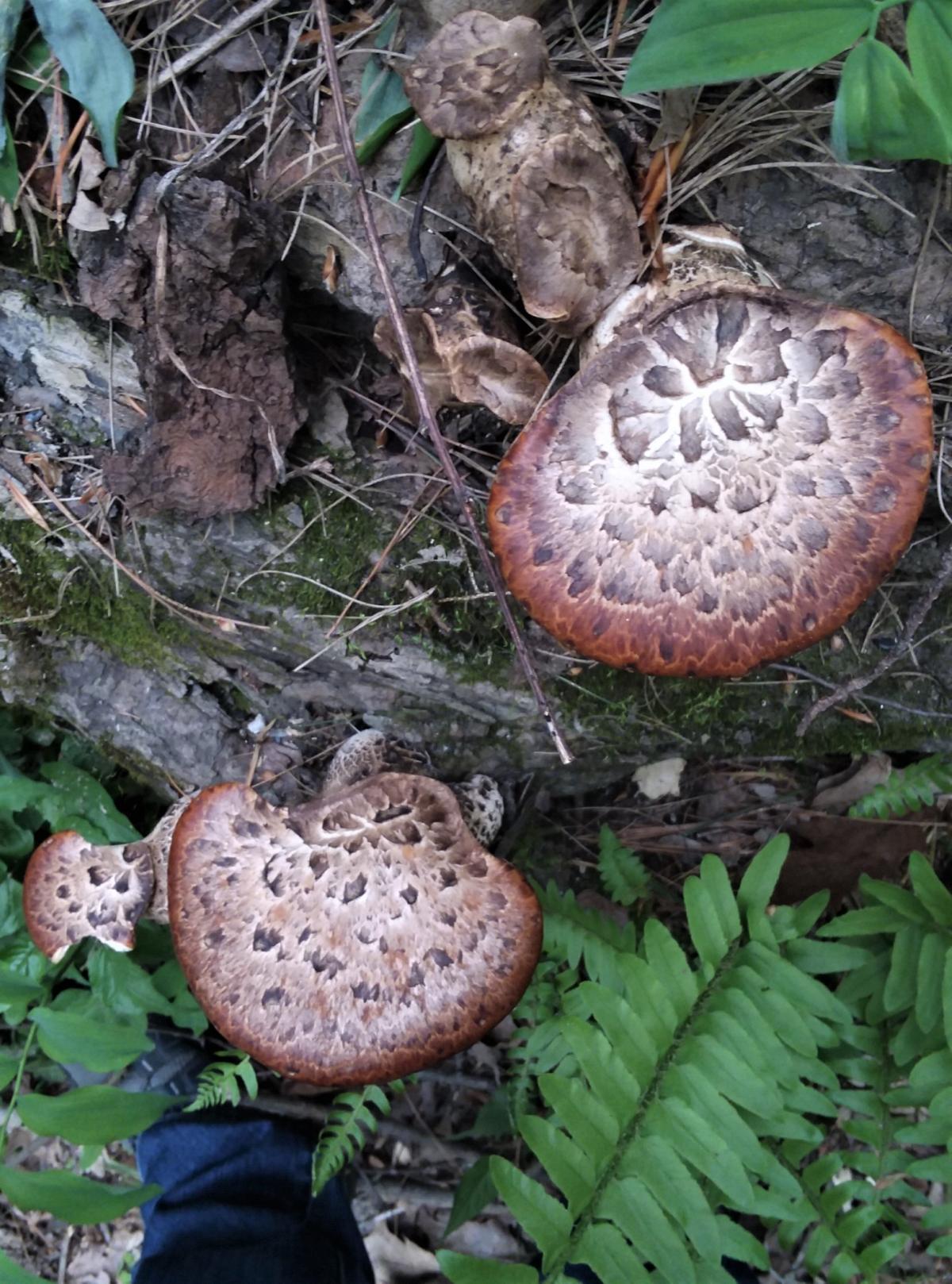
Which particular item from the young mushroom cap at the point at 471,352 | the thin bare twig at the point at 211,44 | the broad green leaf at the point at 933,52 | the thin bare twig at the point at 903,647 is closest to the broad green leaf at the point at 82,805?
the young mushroom cap at the point at 471,352

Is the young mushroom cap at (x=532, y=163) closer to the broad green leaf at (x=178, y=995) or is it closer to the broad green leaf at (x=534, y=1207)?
the broad green leaf at (x=534, y=1207)

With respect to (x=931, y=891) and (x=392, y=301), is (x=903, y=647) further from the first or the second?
(x=392, y=301)

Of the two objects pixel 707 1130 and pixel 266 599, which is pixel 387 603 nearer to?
pixel 266 599

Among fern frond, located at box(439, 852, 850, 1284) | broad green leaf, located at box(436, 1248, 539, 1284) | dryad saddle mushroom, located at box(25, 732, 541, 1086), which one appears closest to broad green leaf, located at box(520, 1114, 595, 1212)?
fern frond, located at box(439, 852, 850, 1284)

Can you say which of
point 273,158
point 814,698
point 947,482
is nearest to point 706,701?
point 814,698

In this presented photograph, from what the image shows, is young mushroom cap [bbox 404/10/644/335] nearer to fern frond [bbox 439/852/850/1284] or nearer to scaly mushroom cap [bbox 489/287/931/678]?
scaly mushroom cap [bbox 489/287/931/678]

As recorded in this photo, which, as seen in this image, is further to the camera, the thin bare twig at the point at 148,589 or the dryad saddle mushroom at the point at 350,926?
the thin bare twig at the point at 148,589
